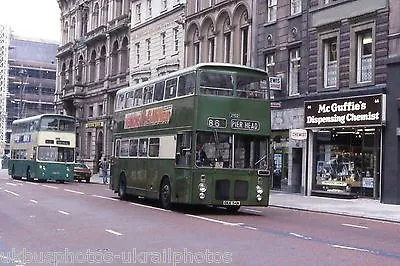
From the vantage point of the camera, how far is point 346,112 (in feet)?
95.8

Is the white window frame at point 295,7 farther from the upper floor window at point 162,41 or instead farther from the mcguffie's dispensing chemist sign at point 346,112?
the upper floor window at point 162,41

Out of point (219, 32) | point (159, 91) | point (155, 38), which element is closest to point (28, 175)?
point (155, 38)

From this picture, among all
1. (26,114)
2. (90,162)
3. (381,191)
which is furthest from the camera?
(26,114)

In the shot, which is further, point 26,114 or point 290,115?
point 26,114

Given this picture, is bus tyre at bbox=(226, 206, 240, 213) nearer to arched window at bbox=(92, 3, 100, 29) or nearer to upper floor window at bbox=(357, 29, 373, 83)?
upper floor window at bbox=(357, 29, 373, 83)

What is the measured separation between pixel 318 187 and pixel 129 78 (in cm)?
2779

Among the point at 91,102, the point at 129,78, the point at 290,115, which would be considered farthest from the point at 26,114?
the point at 290,115

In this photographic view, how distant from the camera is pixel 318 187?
105ft

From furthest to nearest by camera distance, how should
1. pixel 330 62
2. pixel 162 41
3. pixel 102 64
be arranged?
pixel 102 64
pixel 162 41
pixel 330 62

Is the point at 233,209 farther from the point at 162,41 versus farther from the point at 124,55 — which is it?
the point at 124,55

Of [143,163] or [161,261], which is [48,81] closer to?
[143,163]

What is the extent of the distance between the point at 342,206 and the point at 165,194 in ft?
24.8

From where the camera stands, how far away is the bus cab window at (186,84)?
68.5 feet

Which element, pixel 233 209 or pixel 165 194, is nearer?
pixel 165 194
